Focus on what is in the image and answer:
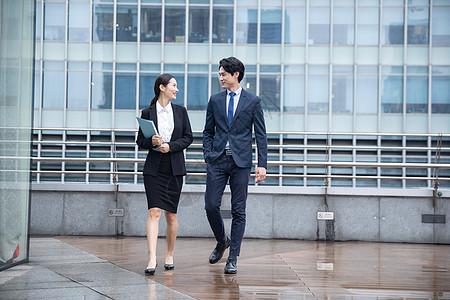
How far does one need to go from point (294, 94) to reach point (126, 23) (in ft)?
31.0

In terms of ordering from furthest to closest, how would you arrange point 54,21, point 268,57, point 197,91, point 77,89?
1. point 197,91
2. point 54,21
3. point 77,89
4. point 268,57

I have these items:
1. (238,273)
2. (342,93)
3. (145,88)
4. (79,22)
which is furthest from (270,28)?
(238,273)

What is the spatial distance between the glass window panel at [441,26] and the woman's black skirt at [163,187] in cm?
3017

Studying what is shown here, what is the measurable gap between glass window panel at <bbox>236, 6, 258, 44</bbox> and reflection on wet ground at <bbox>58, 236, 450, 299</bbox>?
25407 mm

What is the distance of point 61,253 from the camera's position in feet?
22.5

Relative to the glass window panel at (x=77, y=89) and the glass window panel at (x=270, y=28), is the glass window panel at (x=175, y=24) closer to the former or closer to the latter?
the glass window panel at (x=270, y=28)

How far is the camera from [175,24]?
33594 mm

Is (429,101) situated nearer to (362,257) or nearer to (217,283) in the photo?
(362,257)

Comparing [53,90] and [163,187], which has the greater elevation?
[53,90]

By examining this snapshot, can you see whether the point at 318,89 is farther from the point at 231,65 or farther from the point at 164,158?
the point at 164,158

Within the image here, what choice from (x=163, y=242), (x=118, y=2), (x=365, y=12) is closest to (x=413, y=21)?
(x=365, y=12)

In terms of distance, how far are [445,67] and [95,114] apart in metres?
18.1

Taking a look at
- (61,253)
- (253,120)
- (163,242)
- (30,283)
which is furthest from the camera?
(163,242)

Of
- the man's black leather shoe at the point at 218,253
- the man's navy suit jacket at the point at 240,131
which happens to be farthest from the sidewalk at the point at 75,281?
the man's navy suit jacket at the point at 240,131
